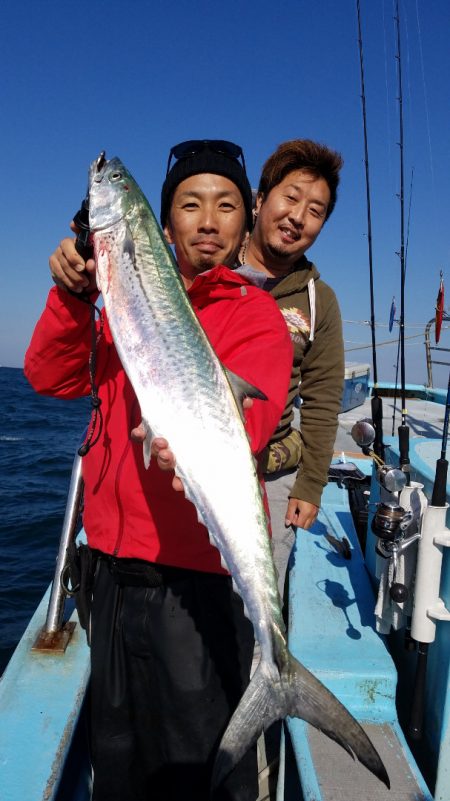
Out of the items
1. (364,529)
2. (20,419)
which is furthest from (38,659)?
(20,419)

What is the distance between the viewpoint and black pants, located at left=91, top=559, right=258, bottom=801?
209 cm

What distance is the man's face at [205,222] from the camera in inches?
93.9

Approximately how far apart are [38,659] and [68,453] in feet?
45.7

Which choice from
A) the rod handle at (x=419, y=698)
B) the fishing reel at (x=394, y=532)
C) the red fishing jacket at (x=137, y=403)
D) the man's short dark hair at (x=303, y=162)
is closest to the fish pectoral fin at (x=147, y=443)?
the red fishing jacket at (x=137, y=403)

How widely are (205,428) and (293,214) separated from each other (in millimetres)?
2073

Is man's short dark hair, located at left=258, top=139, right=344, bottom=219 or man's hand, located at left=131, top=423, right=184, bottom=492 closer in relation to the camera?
man's hand, located at left=131, top=423, right=184, bottom=492

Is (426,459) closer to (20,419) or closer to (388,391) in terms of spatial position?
(388,391)

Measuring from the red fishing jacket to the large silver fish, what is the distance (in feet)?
0.72

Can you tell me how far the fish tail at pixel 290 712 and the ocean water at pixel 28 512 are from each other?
4.43 m

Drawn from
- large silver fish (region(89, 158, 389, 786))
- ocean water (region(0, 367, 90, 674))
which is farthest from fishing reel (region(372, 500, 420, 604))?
ocean water (region(0, 367, 90, 674))

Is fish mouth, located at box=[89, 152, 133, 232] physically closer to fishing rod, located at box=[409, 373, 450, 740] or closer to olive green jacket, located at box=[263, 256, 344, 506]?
olive green jacket, located at box=[263, 256, 344, 506]

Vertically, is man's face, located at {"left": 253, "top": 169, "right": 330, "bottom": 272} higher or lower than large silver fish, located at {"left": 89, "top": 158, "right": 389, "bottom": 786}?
higher

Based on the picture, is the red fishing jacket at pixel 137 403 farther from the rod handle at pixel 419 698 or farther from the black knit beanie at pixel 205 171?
the rod handle at pixel 419 698

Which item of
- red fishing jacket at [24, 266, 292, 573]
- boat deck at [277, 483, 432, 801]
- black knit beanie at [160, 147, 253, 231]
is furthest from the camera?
black knit beanie at [160, 147, 253, 231]
